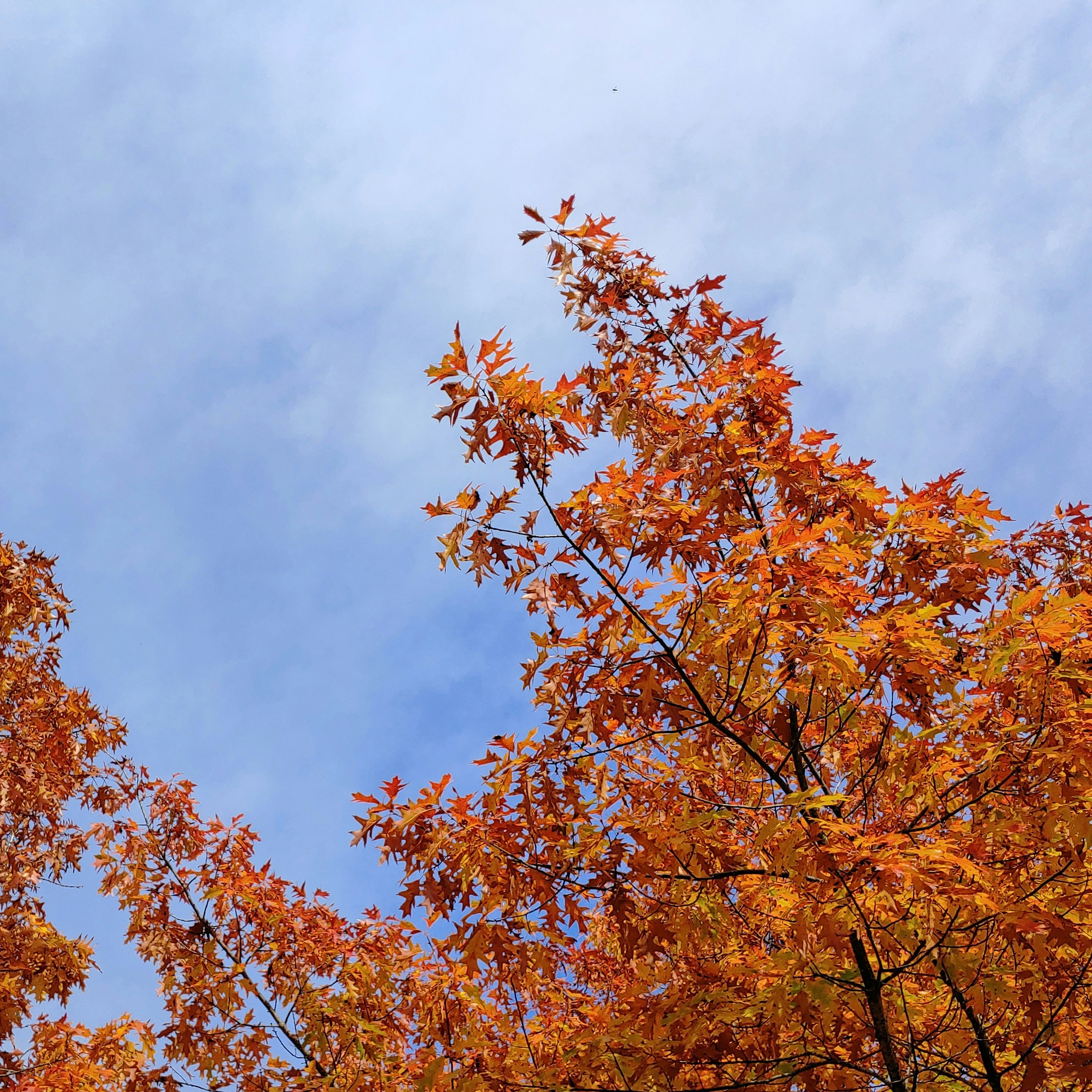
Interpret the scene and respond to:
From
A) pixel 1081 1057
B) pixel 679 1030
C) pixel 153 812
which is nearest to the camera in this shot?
pixel 1081 1057

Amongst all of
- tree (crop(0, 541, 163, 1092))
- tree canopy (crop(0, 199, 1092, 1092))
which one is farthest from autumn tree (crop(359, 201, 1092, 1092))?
tree (crop(0, 541, 163, 1092))

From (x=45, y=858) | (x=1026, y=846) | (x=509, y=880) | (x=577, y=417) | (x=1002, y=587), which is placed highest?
(x=1002, y=587)

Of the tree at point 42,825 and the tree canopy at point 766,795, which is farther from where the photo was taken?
the tree at point 42,825

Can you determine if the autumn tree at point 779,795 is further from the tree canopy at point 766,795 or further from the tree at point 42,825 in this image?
the tree at point 42,825

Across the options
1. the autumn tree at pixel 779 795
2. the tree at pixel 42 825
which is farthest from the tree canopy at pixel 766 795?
the tree at pixel 42 825

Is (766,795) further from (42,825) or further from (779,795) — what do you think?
(42,825)

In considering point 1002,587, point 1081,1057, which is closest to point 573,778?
point 1081,1057

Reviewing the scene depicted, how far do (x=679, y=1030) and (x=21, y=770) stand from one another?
6484 mm

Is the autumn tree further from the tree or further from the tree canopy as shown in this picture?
the tree

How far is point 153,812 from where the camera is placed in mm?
7422

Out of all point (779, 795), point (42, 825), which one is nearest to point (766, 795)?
point (779, 795)

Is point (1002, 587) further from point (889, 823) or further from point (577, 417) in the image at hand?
point (577, 417)

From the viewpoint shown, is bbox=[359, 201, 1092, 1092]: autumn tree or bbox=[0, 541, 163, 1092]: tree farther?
bbox=[0, 541, 163, 1092]: tree

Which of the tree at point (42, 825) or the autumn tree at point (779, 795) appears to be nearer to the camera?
the autumn tree at point (779, 795)
